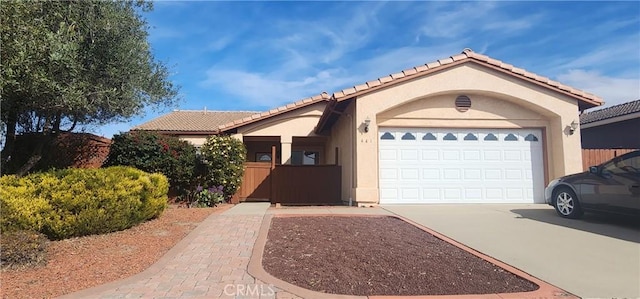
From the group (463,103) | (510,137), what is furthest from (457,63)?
(510,137)

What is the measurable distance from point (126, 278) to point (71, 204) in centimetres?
315

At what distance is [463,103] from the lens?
41.1 ft

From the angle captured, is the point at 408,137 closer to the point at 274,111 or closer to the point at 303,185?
the point at 303,185

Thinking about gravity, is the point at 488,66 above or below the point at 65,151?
above

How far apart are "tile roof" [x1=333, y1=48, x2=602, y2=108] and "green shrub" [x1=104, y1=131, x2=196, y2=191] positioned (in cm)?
576

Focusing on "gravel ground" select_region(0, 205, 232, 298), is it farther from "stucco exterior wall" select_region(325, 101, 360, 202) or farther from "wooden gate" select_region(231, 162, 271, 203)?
"wooden gate" select_region(231, 162, 271, 203)

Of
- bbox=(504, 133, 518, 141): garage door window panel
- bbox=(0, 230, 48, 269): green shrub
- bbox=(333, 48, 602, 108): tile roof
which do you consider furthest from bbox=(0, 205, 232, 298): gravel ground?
bbox=(504, 133, 518, 141): garage door window panel

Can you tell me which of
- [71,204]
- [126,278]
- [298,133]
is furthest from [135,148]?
[126,278]

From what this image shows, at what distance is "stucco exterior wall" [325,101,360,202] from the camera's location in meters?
12.3

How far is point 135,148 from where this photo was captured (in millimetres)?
12664

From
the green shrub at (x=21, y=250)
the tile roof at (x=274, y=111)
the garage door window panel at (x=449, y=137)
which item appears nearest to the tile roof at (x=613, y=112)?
the garage door window panel at (x=449, y=137)

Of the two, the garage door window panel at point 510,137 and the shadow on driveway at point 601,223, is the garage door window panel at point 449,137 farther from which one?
the shadow on driveway at point 601,223

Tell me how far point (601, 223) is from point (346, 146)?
739 cm

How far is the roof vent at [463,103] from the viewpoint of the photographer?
12.5 metres
